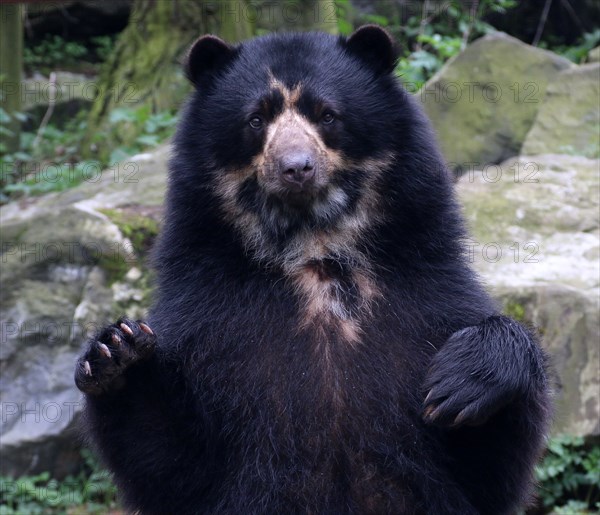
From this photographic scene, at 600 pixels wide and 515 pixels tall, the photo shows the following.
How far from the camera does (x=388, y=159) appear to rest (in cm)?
416

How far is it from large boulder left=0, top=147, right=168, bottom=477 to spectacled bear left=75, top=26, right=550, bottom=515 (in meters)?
2.77

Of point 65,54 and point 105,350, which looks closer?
point 105,350

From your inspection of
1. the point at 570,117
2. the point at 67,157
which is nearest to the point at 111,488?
the point at 67,157

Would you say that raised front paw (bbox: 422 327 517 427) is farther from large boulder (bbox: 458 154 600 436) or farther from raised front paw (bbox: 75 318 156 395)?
large boulder (bbox: 458 154 600 436)

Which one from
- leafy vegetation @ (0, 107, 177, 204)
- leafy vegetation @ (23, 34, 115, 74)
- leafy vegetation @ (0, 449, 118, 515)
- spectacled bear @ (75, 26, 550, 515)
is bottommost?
leafy vegetation @ (23, 34, 115, 74)

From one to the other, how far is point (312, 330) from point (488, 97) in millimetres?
5463

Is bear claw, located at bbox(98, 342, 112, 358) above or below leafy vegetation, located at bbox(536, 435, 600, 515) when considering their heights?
above

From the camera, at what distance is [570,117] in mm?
8703

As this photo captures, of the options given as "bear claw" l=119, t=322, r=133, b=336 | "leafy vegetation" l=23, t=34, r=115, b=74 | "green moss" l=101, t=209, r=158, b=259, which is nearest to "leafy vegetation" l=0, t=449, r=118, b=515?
"green moss" l=101, t=209, r=158, b=259

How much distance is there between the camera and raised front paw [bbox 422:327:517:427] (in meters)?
3.70

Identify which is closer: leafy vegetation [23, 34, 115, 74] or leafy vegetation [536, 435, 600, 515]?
leafy vegetation [536, 435, 600, 515]

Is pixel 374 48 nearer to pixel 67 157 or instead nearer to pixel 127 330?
pixel 127 330

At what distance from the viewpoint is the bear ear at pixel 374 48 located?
4344 millimetres

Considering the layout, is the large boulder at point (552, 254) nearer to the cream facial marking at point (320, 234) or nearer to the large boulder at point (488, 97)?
the large boulder at point (488, 97)
